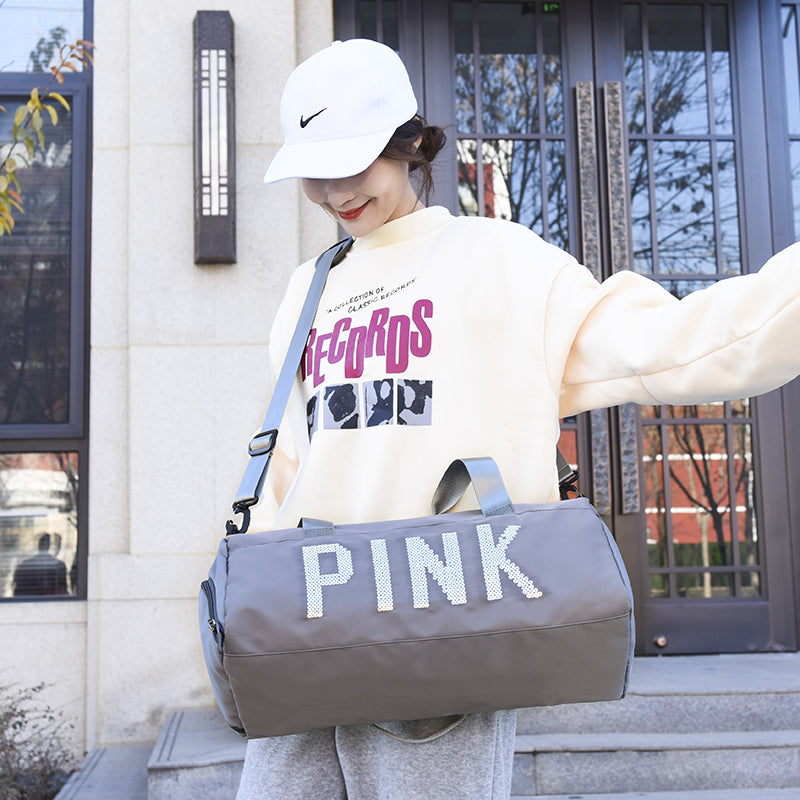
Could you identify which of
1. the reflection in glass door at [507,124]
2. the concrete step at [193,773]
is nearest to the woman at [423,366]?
the concrete step at [193,773]

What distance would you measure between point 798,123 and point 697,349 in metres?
4.04

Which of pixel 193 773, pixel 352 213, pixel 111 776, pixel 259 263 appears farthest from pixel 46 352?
pixel 352 213

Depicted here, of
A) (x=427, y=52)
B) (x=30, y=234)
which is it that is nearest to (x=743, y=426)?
(x=427, y=52)

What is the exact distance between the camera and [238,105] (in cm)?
404

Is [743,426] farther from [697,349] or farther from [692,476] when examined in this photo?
[697,349]

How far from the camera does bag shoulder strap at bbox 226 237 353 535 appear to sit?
1.35 metres

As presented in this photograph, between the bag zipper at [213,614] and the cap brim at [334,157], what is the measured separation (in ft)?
1.92

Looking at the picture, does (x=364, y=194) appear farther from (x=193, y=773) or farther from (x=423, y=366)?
(x=193, y=773)

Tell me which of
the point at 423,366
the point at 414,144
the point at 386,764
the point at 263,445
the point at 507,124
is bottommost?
the point at 386,764

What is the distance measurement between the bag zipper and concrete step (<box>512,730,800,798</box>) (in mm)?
2339

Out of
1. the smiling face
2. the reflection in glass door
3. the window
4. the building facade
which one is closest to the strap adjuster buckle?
the smiling face

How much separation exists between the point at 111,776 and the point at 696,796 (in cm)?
209

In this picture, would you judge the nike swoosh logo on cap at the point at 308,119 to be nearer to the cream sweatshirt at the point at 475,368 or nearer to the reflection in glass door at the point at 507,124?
the cream sweatshirt at the point at 475,368

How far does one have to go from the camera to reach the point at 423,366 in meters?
1.33
